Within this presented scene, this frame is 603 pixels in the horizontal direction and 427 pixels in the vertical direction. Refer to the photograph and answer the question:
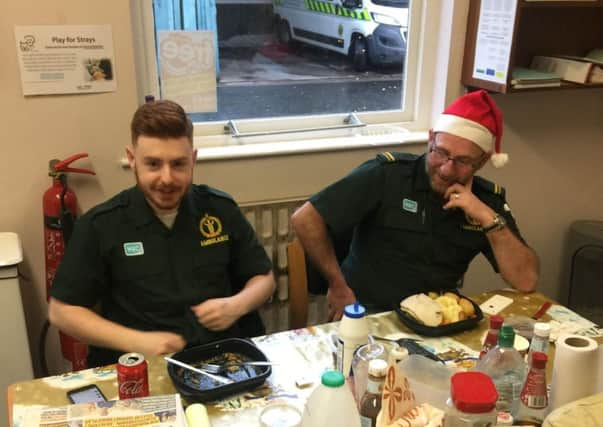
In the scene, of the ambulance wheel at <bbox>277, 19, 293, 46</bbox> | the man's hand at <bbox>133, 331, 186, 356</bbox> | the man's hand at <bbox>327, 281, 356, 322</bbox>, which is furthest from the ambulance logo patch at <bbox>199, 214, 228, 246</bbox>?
the ambulance wheel at <bbox>277, 19, 293, 46</bbox>

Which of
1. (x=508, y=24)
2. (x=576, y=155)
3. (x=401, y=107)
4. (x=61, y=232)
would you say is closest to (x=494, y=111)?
(x=508, y=24)

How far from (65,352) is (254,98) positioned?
119 centimetres

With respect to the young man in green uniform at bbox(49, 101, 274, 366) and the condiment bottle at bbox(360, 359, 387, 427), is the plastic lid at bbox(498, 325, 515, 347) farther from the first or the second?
the young man in green uniform at bbox(49, 101, 274, 366)

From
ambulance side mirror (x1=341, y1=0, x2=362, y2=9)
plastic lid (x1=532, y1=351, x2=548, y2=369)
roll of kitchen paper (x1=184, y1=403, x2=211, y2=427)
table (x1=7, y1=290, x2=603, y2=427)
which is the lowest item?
table (x1=7, y1=290, x2=603, y2=427)

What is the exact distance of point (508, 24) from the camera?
7.41 feet

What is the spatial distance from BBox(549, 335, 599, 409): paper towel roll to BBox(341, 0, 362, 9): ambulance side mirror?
Result: 179 cm

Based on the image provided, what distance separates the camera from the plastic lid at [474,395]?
0.95m

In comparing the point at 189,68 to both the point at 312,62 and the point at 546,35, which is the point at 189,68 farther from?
the point at 546,35

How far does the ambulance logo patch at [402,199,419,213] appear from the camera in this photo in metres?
1.88

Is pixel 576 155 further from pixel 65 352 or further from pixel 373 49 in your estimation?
pixel 65 352

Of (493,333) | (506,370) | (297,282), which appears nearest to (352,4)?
(297,282)

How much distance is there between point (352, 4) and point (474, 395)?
1924mm

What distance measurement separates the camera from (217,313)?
150 centimetres

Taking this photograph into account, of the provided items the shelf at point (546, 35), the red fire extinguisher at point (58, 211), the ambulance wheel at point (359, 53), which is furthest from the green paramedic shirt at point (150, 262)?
the shelf at point (546, 35)
